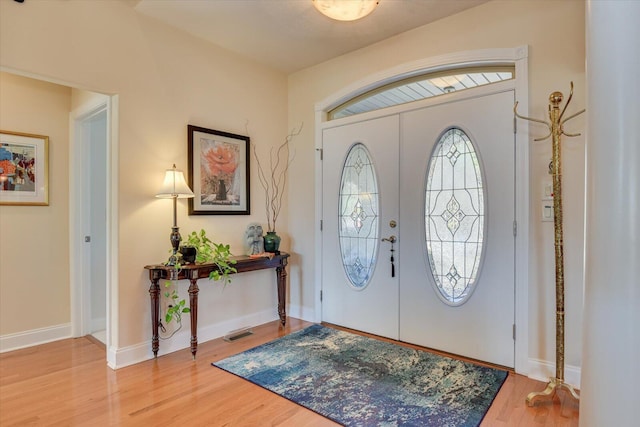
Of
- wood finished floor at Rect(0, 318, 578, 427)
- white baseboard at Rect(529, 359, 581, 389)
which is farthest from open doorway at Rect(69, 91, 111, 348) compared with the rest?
white baseboard at Rect(529, 359, 581, 389)

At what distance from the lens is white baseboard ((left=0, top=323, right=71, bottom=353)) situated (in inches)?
123

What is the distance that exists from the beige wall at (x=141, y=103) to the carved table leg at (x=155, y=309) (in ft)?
0.31

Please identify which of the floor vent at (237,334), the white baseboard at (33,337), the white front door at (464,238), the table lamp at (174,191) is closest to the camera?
the white front door at (464,238)

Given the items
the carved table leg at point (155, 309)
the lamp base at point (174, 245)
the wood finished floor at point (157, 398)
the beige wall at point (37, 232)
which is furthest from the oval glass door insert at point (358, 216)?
the beige wall at point (37, 232)

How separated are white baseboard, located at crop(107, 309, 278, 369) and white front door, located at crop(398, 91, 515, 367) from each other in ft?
4.98

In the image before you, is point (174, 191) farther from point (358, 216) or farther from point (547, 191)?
point (547, 191)

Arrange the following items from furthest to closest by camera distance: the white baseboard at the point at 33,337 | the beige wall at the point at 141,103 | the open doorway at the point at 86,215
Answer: the open doorway at the point at 86,215, the white baseboard at the point at 33,337, the beige wall at the point at 141,103

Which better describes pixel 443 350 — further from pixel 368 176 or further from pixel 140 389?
pixel 140 389

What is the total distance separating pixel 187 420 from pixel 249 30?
3025mm

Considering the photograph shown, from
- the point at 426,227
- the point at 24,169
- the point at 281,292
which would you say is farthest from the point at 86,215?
the point at 426,227

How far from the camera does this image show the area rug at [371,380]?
2.10m

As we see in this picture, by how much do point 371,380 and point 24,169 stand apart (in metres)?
3.52

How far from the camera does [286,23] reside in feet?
9.93

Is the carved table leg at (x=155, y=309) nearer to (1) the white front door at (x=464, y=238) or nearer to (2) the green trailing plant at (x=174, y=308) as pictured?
(2) the green trailing plant at (x=174, y=308)
